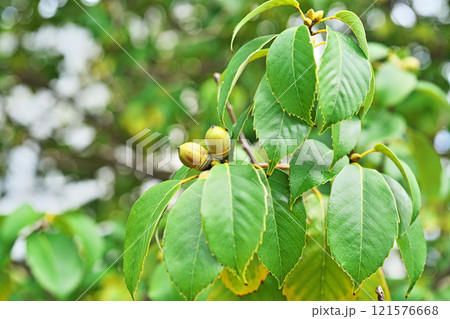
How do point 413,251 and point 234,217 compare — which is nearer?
point 234,217

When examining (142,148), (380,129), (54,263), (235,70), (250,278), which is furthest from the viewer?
(142,148)

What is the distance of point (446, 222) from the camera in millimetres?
3277

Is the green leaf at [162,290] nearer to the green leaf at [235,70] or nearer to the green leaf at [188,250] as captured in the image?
the green leaf at [188,250]

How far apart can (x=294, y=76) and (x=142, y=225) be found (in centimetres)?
37

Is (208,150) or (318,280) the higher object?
(208,150)

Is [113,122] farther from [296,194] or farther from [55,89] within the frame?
[296,194]

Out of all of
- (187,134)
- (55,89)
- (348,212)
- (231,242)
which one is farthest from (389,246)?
(55,89)

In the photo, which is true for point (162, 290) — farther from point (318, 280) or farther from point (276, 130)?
point (276, 130)

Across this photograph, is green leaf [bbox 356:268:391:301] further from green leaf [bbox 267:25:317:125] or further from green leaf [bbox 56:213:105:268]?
green leaf [bbox 56:213:105:268]

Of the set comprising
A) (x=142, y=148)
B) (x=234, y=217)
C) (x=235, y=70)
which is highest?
(x=235, y=70)

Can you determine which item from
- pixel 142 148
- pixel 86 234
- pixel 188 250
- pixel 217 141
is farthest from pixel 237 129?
pixel 142 148

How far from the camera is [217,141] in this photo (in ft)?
2.69

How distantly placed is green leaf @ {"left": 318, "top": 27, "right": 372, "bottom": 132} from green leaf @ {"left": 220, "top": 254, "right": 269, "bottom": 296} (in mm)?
347

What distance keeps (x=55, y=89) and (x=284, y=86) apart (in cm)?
307
